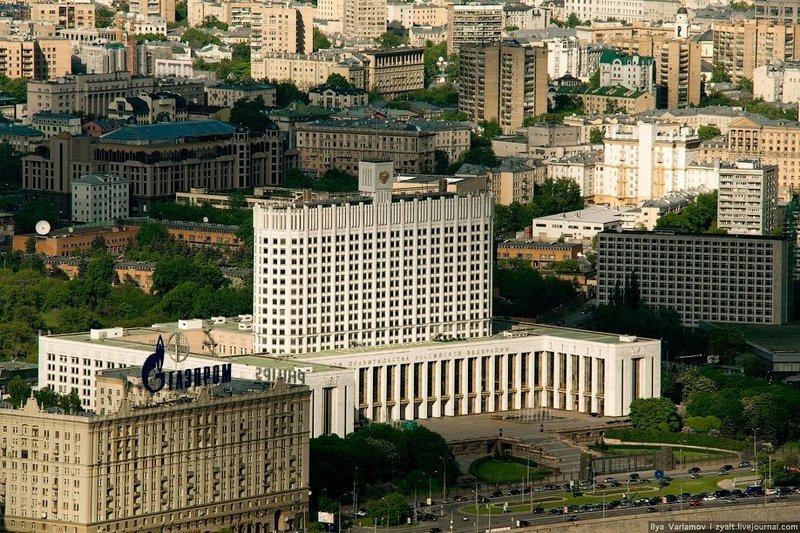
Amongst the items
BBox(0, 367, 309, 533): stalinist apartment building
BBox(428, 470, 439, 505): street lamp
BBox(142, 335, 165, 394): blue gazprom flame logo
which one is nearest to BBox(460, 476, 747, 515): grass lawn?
BBox(428, 470, 439, 505): street lamp

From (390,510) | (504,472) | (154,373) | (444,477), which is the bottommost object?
(504,472)

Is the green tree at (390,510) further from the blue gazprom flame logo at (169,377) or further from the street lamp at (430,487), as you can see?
the blue gazprom flame logo at (169,377)

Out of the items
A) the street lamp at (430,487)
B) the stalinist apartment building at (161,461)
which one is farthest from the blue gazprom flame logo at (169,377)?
the street lamp at (430,487)

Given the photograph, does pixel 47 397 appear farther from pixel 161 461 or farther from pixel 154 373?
pixel 161 461

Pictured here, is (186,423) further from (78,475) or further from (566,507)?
(566,507)

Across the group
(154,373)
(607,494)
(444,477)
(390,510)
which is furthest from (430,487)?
(154,373)

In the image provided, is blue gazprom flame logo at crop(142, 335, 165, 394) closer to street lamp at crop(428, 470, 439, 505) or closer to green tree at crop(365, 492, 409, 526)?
green tree at crop(365, 492, 409, 526)

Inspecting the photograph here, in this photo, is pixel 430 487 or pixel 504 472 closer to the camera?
pixel 430 487
